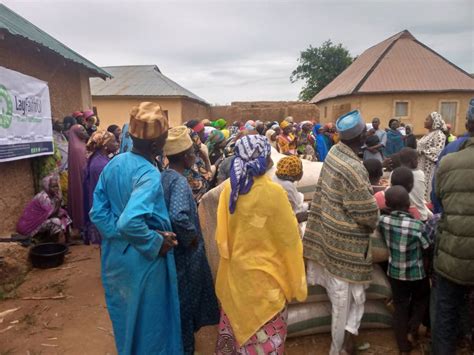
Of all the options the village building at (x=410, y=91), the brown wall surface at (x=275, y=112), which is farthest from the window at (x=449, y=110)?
the brown wall surface at (x=275, y=112)

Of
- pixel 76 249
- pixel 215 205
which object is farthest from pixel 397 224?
pixel 76 249

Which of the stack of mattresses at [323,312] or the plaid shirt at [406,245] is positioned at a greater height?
→ the plaid shirt at [406,245]

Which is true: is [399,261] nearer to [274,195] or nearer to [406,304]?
[406,304]

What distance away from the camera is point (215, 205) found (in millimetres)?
3355

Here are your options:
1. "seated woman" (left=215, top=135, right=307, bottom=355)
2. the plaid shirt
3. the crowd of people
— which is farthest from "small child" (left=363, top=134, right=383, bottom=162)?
"seated woman" (left=215, top=135, right=307, bottom=355)

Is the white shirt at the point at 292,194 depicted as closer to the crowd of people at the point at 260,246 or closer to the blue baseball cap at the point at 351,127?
the crowd of people at the point at 260,246

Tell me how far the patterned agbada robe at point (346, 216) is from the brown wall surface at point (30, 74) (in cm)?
441

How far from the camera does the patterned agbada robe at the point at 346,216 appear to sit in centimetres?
249

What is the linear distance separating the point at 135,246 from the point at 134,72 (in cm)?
2231

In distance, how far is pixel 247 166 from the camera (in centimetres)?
213

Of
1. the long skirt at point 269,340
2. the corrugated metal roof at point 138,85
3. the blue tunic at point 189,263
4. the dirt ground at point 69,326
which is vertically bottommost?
the dirt ground at point 69,326

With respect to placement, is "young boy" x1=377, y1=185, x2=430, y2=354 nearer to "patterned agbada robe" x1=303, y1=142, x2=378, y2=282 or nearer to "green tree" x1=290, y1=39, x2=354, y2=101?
"patterned agbada robe" x1=303, y1=142, x2=378, y2=282

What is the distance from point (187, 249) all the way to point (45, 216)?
362 cm

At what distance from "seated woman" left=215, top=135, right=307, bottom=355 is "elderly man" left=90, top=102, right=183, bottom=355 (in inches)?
14.5
